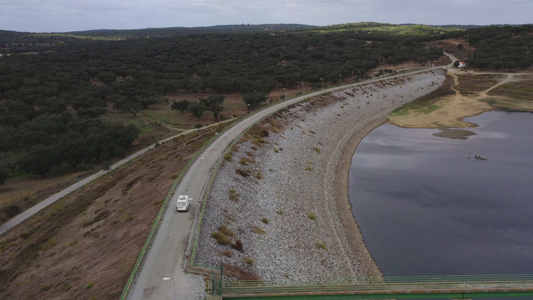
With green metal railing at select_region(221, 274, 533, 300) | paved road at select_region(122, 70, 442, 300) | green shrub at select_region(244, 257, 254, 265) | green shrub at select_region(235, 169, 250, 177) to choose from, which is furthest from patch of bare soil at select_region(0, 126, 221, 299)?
green metal railing at select_region(221, 274, 533, 300)

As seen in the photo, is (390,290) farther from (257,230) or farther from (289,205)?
(289,205)

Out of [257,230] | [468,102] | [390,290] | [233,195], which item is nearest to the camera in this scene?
[390,290]

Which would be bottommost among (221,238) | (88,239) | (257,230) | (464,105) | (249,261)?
(464,105)

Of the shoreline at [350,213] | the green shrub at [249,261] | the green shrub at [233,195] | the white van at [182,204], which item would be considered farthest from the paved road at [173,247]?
the shoreline at [350,213]

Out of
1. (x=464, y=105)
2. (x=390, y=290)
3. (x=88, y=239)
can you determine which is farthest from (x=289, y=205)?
(x=464, y=105)

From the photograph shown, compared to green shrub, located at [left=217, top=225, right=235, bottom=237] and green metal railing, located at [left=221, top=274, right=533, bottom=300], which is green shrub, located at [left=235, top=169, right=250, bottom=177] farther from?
green metal railing, located at [left=221, top=274, right=533, bottom=300]

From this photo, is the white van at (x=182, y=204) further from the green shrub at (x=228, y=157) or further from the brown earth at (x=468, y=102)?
the brown earth at (x=468, y=102)
